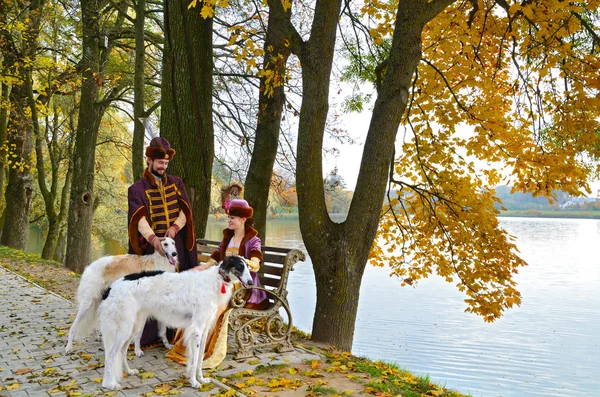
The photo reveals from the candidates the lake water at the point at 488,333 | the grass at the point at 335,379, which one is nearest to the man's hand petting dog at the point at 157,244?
the grass at the point at 335,379

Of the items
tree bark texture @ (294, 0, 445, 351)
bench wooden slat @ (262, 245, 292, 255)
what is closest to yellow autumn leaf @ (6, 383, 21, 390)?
bench wooden slat @ (262, 245, 292, 255)

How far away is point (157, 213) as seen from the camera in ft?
18.7

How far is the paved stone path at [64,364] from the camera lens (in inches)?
177

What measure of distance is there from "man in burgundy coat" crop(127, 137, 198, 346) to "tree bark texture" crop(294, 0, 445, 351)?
174 cm

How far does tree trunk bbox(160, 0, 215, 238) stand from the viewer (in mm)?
7883

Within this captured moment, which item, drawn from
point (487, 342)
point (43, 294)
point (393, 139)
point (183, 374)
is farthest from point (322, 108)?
point (487, 342)

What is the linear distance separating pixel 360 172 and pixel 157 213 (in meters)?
2.64

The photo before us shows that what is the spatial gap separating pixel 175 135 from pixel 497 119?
503cm

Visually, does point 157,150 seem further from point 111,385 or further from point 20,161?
point 20,161

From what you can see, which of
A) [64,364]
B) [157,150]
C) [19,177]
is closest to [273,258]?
[157,150]

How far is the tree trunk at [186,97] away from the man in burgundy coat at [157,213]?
6.82 feet

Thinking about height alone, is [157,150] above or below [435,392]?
above

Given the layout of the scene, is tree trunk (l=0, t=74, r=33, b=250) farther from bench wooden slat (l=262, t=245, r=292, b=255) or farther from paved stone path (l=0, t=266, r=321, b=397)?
bench wooden slat (l=262, t=245, r=292, b=255)

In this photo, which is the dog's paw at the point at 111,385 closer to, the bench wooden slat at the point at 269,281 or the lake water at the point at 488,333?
the bench wooden slat at the point at 269,281
